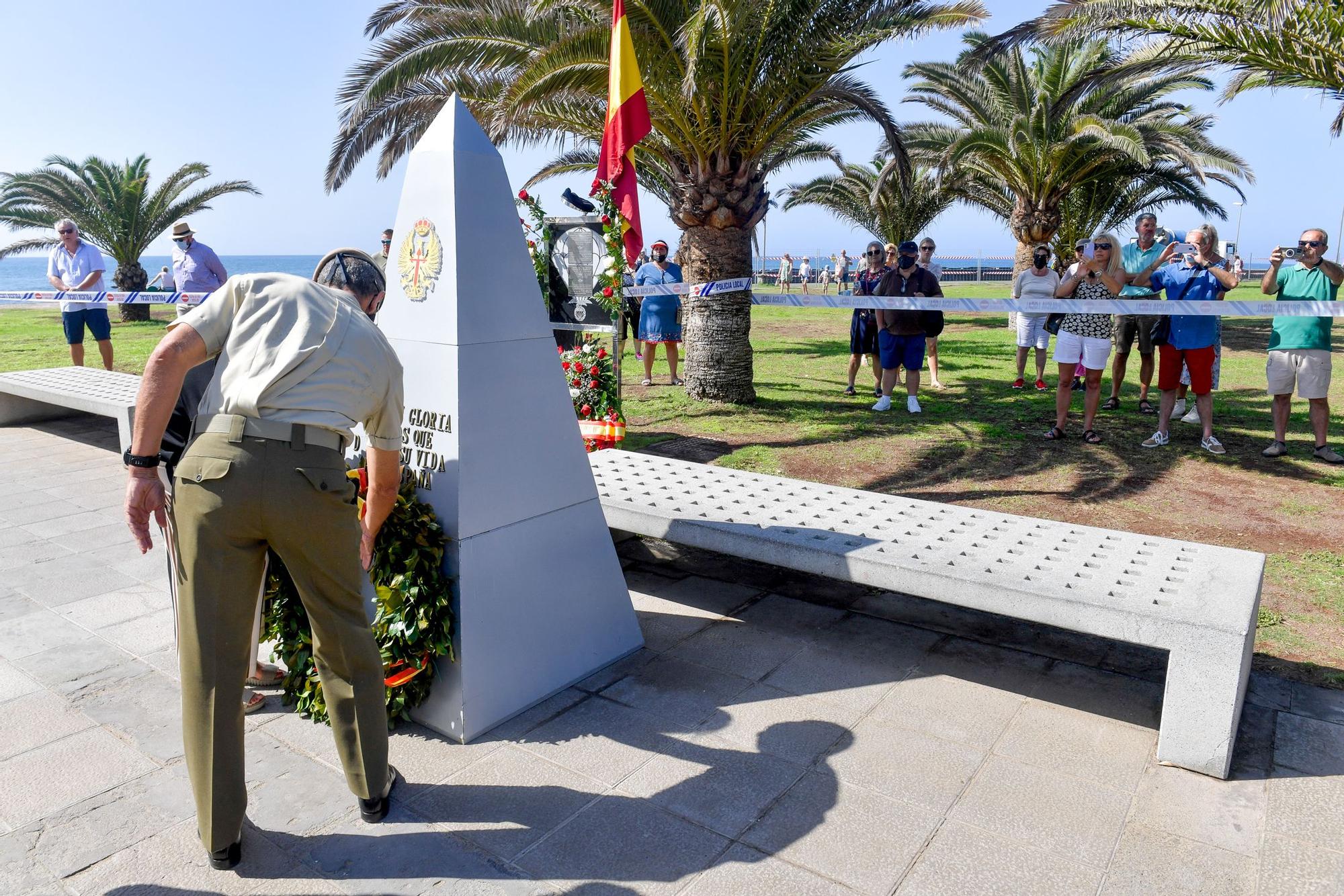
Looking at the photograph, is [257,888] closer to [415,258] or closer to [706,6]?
[415,258]

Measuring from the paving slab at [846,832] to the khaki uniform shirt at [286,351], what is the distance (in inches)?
70.2

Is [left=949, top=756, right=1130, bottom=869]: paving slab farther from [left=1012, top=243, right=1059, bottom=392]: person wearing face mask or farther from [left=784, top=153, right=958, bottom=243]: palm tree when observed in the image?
[left=784, top=153, right=958, bottom=243]: palm tree

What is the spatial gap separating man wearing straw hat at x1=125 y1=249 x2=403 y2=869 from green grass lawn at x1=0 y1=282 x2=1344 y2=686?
12.7ft

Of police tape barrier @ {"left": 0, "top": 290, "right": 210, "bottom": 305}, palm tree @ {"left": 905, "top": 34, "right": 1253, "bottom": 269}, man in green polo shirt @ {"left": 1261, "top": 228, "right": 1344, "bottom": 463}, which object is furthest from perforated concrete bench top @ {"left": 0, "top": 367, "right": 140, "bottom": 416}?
palm tree @ {"left": 905, "top": 34, "right": 1253, "bottom": 269}

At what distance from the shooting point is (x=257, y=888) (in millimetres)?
2467

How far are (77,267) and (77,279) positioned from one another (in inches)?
4.9

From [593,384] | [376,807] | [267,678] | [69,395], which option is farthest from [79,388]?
[376,807]

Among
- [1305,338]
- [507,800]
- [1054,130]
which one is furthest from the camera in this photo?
[1054,130]

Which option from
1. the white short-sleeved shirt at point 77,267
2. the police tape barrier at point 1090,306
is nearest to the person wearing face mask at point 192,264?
the white short-sleeved shirt at point 77,267

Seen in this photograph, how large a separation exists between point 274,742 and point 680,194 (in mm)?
8060

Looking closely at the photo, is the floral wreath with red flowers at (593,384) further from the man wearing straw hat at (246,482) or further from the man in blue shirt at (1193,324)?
the man in blue shirt at (1193,324)

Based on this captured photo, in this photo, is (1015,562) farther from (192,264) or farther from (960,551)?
(192,264)

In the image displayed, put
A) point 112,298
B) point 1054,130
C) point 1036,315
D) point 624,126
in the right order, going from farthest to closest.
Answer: point 1054,130
point 1036,315
point 112,298
point 624,126

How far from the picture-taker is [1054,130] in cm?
1568
